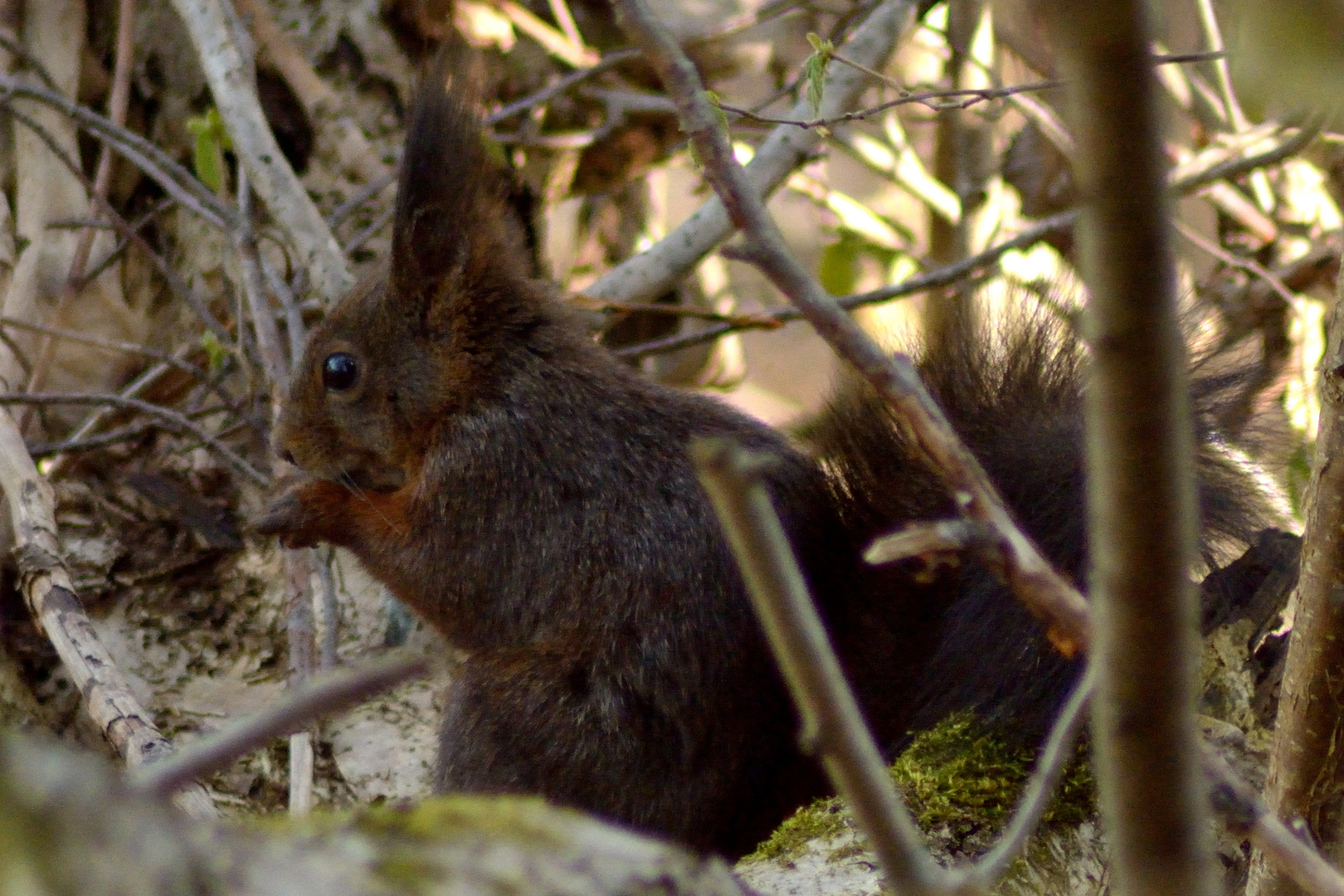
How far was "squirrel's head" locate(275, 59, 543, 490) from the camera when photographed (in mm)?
2293

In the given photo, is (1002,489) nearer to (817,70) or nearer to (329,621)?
(817,70)

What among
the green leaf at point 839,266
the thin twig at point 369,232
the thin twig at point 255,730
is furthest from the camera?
the green leaf at point 839,266

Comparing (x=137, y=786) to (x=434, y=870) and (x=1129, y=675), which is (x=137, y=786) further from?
(x=1129, y=675)

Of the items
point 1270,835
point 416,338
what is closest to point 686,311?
point 416,338

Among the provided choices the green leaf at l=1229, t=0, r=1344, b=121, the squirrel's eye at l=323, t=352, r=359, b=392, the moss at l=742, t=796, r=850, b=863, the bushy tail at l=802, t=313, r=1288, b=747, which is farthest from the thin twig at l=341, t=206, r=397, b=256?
the green leaf at l=1229, t=0, r=1344, b=121

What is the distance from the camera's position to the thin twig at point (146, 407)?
2.32 meters

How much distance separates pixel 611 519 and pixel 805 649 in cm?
Result: 159

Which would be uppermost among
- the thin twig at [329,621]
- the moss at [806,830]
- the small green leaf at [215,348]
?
the small green leaf at [215,348]

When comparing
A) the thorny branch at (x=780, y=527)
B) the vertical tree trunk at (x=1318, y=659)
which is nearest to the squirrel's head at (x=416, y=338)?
the thorny branch at (x=780, y=527)

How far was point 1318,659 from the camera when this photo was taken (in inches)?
49.3

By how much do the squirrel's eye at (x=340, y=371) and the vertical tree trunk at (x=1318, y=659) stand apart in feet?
5.50

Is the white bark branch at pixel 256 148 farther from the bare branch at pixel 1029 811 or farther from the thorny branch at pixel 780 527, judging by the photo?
→ the bare branch at pixel 1029 811

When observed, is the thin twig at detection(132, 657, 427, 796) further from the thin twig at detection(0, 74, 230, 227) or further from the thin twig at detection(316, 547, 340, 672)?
the thin twig at detection(0, 74, 230, 227)

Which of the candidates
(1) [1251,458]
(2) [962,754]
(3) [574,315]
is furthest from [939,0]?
(2) [962,754]
